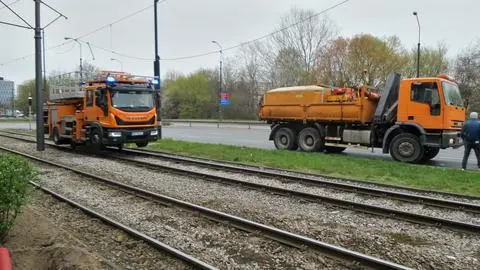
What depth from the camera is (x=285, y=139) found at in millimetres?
20188

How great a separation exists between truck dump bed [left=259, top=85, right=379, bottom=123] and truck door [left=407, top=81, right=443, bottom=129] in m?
1.95

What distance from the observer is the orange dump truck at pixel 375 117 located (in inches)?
604

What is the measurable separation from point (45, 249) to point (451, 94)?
1416cm

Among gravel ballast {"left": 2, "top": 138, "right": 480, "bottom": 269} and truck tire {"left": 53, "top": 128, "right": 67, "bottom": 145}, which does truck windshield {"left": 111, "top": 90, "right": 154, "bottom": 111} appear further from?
gravel ballast {"left": 2, "top": 138, "right": 480, "bottom": 269}

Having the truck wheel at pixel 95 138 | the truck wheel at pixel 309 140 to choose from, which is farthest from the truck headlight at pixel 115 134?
the truck wheel at pixel 309 140

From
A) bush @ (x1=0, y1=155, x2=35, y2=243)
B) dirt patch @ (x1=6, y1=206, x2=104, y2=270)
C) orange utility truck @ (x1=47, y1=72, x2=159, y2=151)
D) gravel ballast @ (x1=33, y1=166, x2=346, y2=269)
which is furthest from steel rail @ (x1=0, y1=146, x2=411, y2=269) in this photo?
orange utility truck @ (x1=47, y1=72, x2=159, y2=151)

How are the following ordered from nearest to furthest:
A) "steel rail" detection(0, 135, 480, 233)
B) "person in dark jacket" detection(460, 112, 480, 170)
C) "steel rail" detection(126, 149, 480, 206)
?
"steel rail" detection(0, 135, 480, 233), "steel rail" detection(126, 149, 480, 206), "person in dark jacket" detection(460, 112, 480, 170)

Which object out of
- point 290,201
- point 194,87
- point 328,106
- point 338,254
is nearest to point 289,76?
point 194,87

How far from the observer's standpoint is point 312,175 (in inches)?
512

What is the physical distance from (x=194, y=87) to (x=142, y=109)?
61.9 m

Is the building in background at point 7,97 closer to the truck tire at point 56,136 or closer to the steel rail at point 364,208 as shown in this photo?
the truck tire at point 56,136

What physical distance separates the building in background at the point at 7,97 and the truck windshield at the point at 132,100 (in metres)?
62.9

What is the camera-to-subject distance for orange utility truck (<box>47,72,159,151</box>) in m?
17.7

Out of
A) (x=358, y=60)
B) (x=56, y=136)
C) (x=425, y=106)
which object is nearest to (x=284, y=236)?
(x=425, y=106)
